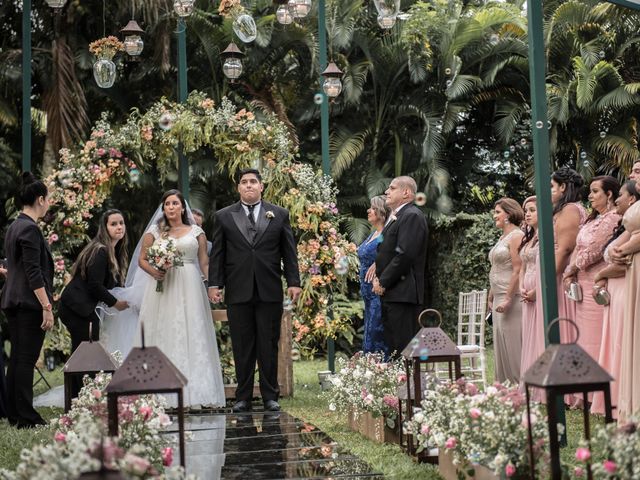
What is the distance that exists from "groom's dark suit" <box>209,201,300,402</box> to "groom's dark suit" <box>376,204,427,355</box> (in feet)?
2.88

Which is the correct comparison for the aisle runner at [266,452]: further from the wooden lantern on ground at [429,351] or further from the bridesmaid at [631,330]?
the bridesmaid at [631,330]

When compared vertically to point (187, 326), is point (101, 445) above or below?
below

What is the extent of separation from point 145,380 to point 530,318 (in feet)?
17.4

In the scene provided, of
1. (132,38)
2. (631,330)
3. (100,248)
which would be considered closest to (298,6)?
(132,38)

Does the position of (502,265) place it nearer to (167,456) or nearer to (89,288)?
(89,288)

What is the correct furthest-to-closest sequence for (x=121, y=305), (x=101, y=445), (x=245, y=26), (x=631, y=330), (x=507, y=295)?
(x=245, y=26) → (x=507, y=295) → (x=121, y=305) → (x=631, y=330) → (x=101, y=445)

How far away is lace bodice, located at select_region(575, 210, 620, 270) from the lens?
24.6ft

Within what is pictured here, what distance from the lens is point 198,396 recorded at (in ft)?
27.9

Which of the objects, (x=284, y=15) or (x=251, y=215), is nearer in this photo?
(x=251, y=215)

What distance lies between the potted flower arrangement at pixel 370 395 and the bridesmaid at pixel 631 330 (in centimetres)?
142

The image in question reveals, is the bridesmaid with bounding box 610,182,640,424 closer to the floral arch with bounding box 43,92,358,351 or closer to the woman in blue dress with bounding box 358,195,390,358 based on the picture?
the woman in blue dress with bounding box 358,195,390,358

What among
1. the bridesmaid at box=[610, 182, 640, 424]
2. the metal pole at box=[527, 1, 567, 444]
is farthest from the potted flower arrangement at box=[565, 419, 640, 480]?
the bridesmaid at box=[610, 182, 640, 424]

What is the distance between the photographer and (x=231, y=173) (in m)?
10.8

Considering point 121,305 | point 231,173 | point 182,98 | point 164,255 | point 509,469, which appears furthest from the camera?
point 182,98
